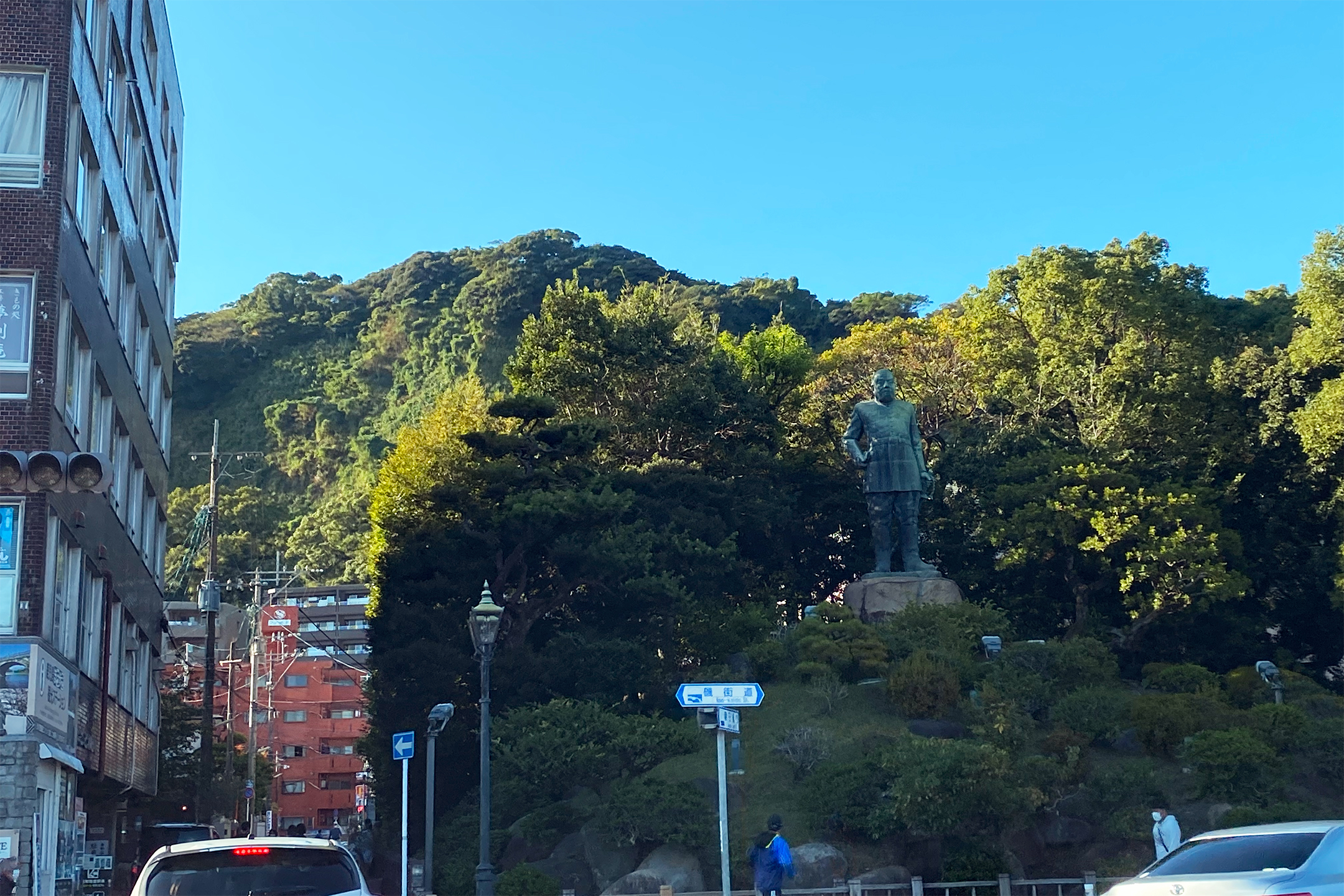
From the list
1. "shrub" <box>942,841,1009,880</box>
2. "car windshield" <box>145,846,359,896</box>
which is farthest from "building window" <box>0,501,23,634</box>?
"shrub" <box>942,841,1009,880</box>

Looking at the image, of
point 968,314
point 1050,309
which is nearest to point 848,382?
point 968,314

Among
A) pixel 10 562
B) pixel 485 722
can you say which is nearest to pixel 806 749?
pixel 485 722

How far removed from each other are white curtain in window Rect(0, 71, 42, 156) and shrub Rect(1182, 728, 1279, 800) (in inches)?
840

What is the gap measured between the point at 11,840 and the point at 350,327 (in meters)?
88.7

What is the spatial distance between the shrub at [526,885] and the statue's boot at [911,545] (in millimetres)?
14867

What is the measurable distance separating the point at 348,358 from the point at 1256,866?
317 ft

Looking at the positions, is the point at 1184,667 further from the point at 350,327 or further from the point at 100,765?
the point at 350,327

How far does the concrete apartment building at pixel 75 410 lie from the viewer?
776 inches

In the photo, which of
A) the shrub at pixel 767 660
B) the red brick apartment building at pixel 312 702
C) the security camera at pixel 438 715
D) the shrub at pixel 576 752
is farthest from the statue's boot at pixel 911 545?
the red brick apartment building at pixel 312 702

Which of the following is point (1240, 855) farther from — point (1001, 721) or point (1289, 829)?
point (1001, 721)

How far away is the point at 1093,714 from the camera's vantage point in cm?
2653

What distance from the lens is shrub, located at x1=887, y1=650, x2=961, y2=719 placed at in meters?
27.7

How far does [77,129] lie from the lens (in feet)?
72.1

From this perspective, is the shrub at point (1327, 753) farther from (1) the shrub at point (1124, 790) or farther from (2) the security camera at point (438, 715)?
(2) the security camera at point (438, 715)
